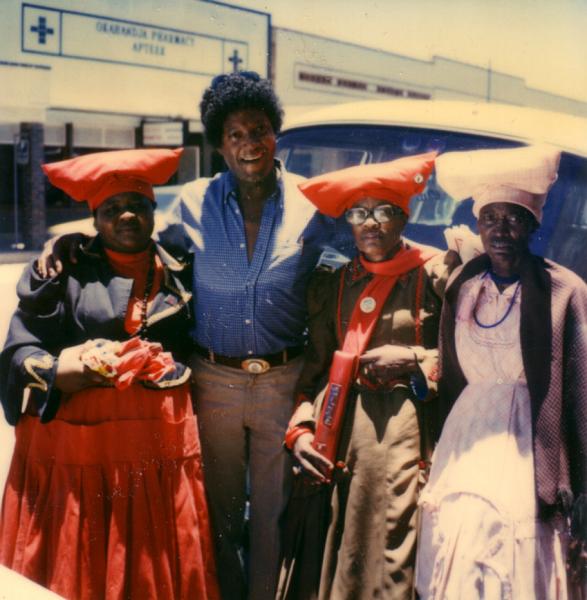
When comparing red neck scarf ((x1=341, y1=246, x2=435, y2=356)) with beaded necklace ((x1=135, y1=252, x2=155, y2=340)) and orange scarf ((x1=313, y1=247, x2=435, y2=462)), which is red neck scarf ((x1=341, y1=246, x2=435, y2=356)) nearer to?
orange scarf ((x1=313, y1=247, x2=435, y2=462))

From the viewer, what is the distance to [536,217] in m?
2.16

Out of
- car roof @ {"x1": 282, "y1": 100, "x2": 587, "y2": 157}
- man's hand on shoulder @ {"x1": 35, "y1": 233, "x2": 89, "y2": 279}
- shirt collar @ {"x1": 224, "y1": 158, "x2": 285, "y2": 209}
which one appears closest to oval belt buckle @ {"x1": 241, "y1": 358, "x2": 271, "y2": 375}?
shirt collar @ {"x1": 224, "y1": 158, "x2": 285, "y2": 209}

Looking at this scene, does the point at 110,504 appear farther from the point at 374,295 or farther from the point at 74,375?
the point at 374,295

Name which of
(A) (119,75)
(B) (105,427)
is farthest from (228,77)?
(A) (119,75)

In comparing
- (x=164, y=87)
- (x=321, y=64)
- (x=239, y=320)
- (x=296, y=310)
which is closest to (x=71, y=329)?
(x=239, y=320)

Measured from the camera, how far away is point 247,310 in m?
2.70

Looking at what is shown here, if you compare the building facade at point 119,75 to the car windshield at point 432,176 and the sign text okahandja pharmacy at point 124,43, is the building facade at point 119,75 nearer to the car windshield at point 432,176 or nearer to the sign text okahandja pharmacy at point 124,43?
the sign text okahandja pharmacy at point 124,43

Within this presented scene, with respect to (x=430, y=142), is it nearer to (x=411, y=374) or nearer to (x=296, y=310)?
(x=296, y=310)

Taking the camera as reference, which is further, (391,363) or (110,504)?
(110,504)

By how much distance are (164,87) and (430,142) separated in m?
11.8

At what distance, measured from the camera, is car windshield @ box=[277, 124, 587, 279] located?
3.01 meters

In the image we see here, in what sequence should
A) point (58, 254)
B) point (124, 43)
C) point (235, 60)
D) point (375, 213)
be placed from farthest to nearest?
point (235, 60), point (124, 43), point (58, 254), point (375, 213)

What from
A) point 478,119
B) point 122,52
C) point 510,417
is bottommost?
point 510,417

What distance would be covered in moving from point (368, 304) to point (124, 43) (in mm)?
12283
